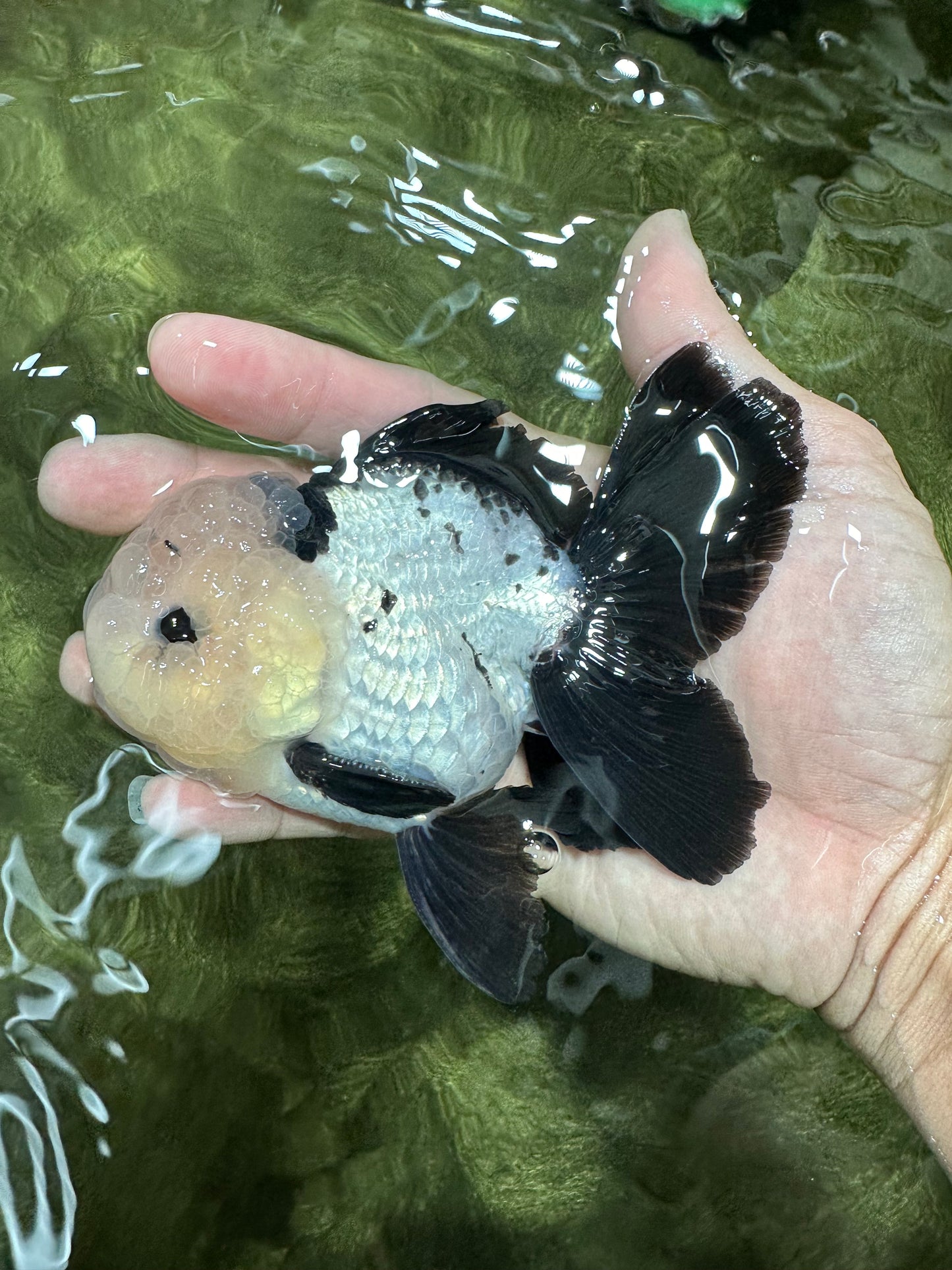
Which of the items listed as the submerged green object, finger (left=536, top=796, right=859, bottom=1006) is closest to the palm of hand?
finger (left=536, top=796, right=859, bottom=1006)

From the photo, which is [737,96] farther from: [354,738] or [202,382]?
A: [354,738]

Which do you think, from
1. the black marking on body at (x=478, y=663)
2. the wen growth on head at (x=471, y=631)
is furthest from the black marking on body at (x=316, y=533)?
the black marking on body at (x=478, y=663)

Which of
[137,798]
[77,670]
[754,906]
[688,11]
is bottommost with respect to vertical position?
[137,798]

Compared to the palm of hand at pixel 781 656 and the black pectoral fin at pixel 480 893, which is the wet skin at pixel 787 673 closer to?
the palm of hand at pixel 781 656

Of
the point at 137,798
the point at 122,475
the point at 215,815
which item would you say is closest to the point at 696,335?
the point at 122,475

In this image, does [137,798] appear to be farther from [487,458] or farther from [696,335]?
[696,335]

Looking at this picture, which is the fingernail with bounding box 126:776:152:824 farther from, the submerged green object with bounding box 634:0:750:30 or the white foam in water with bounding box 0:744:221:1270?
the submerged green object with bounding box 634:0:750:30

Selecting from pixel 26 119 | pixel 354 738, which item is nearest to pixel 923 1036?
pixel 354 738

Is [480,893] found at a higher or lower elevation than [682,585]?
lower
